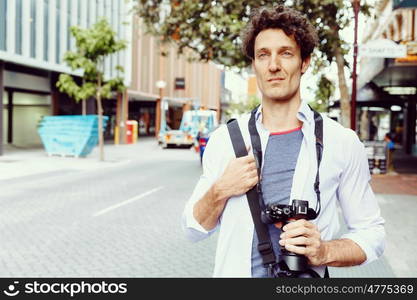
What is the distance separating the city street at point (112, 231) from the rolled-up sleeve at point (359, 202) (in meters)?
4.02

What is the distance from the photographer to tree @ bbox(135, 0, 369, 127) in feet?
51.3

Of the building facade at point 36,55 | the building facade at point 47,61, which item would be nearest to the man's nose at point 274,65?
the building facade at point 47,61

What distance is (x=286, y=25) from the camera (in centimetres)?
199

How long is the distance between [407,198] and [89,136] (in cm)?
1450

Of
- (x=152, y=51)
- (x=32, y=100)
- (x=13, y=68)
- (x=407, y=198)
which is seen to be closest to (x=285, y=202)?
(x=407, y=198)

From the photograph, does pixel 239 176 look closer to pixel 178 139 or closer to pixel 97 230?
pixel 97 230

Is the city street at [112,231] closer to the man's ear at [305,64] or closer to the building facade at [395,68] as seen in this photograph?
the man's ear at [305,64]

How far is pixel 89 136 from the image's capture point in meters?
23.2

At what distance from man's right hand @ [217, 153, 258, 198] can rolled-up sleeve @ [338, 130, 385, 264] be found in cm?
38

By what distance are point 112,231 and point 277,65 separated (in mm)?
6641

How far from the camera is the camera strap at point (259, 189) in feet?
6.05

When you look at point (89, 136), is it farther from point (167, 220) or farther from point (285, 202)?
point (285, 202)

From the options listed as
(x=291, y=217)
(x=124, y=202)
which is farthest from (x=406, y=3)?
(x=291, y=217)

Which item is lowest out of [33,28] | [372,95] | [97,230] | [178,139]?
[97,230]
